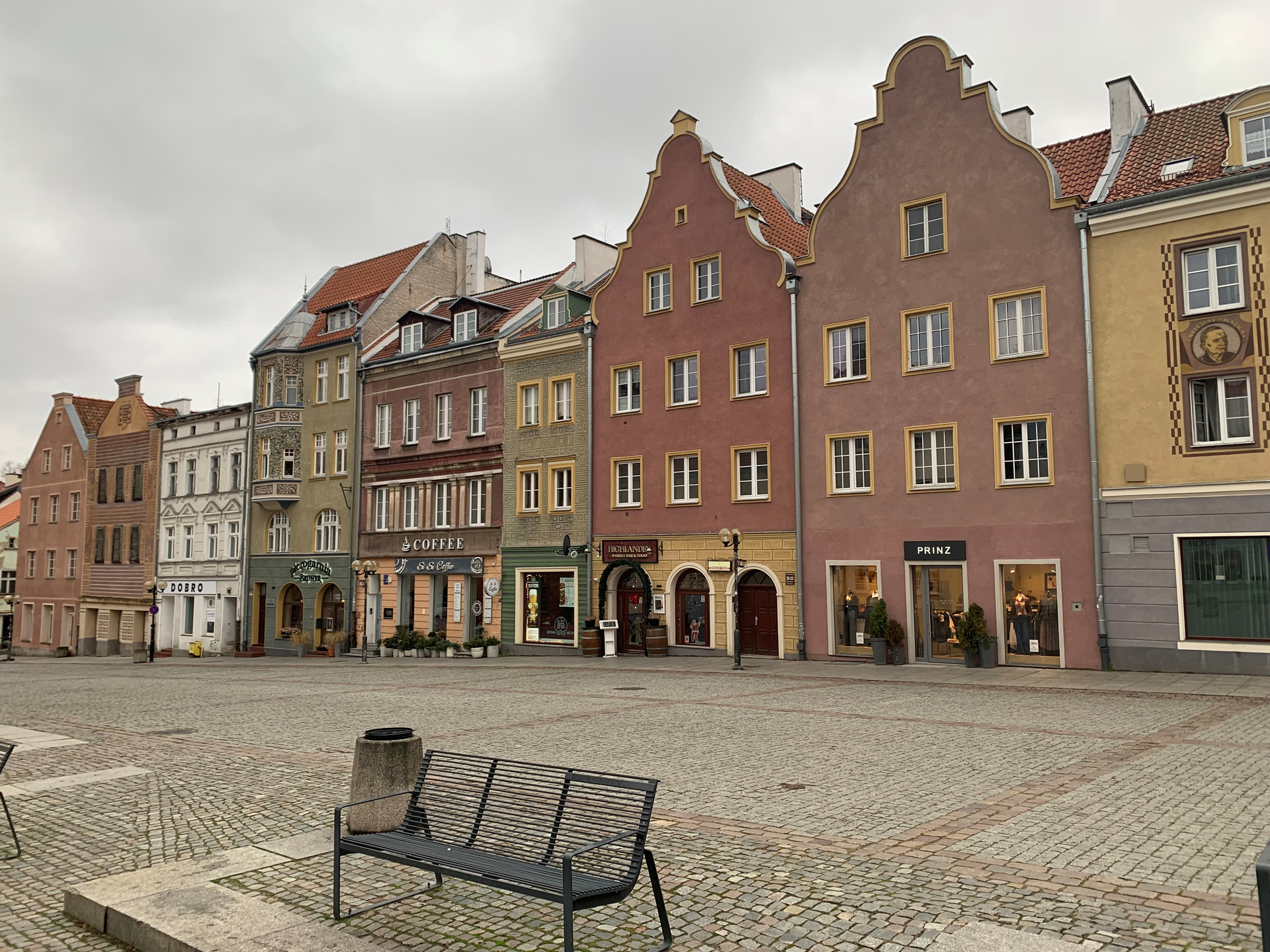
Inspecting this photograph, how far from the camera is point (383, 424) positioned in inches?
1655

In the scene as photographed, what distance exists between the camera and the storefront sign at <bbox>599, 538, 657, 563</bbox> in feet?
105

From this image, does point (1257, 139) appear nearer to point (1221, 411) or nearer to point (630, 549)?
point (1221, 411)

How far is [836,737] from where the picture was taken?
14023 millimetres

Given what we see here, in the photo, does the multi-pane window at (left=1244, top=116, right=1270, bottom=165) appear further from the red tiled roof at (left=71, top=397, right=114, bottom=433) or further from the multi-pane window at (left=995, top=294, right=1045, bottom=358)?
Answer: the red tiled roof at (left=71, top=397, right=114, bottom=433)

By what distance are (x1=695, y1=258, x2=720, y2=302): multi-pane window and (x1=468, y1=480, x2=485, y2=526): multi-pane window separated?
1144 centimetres

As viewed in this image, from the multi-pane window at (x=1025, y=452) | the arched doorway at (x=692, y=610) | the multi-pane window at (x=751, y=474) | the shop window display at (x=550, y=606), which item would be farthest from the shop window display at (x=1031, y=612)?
the shop window display at (x=550, y=606)

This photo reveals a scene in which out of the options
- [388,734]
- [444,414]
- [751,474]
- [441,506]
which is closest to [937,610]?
[751,474]

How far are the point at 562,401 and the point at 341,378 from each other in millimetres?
13552

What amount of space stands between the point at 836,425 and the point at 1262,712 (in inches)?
550

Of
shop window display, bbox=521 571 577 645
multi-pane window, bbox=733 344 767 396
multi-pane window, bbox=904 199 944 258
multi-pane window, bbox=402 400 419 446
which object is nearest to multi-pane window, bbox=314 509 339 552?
multi-pane window, bbox=402 400 419 446

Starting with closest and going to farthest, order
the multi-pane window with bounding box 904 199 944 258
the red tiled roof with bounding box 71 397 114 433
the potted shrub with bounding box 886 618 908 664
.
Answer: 1. the potted shrub with bounding box 886 618 908 664
2. the multi-pane window with bounding box 904 199 944 258
3. the red tiled roof with bounding box 71 397 114 433

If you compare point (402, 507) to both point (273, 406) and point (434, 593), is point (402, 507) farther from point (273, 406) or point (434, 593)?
point (273, 406)

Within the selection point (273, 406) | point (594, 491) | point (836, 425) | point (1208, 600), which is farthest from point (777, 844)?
point (273, 406)

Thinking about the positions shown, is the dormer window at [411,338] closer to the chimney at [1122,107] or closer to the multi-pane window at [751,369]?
the multi-pane window at [751,369]
